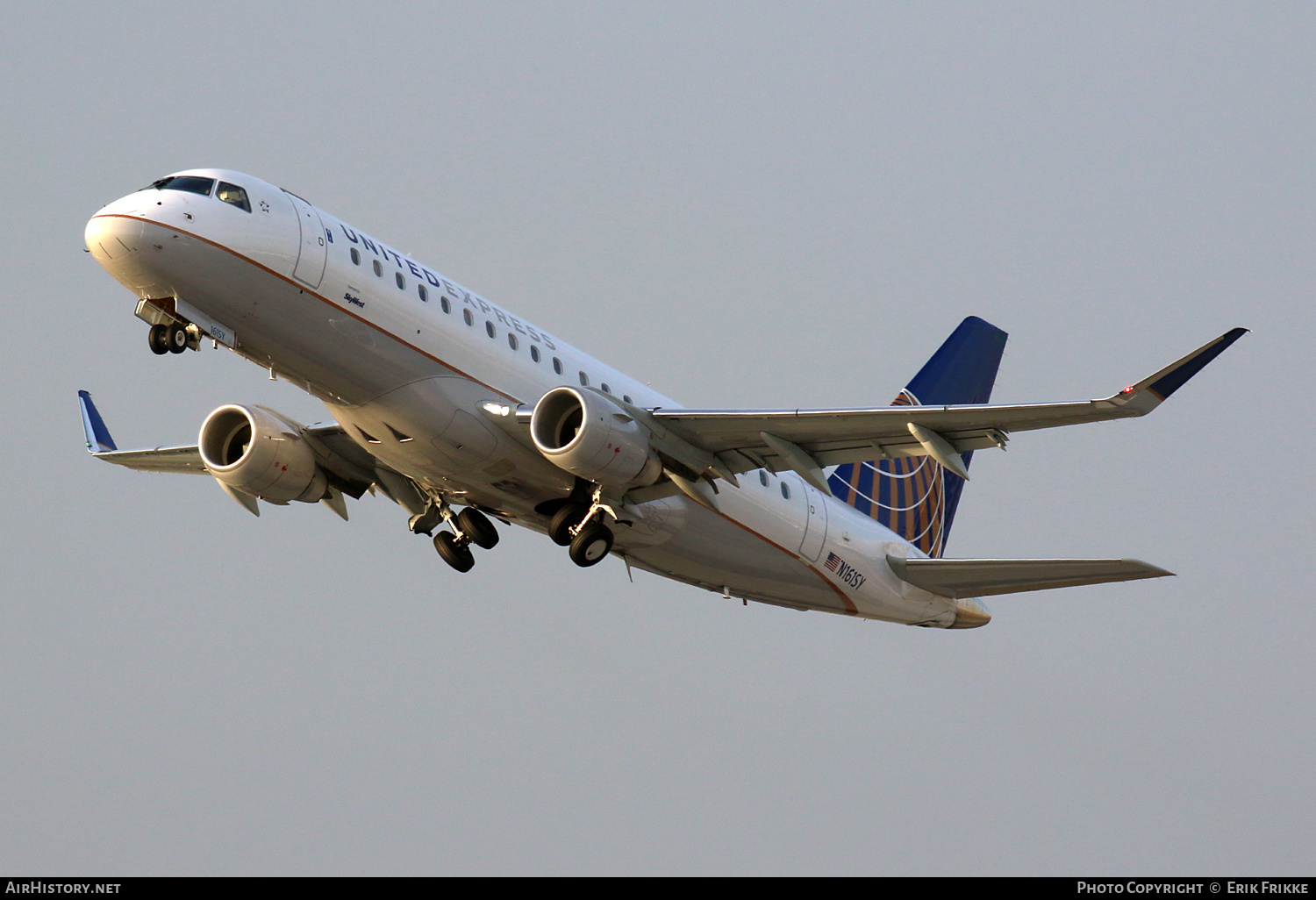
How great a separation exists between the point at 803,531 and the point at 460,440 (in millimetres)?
8109

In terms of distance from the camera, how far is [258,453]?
2652cm

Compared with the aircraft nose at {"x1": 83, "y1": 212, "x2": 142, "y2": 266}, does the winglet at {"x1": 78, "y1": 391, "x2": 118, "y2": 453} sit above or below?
above

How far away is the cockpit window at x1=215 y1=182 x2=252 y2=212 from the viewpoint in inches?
879

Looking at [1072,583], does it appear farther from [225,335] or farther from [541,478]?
[225,335]

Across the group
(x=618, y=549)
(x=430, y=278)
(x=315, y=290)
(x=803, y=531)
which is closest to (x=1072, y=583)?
(x=803, y=531)

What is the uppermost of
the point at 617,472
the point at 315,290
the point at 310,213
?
the point at 310,213

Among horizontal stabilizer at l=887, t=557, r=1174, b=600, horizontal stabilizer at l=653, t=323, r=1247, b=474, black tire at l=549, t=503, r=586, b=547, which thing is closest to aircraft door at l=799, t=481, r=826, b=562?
horizontal stabilizer at l=887, t=557, r=1174, b=600

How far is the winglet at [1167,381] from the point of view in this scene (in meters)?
18.1

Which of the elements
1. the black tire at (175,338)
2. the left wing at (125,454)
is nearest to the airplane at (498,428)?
the black tire at (175,338)

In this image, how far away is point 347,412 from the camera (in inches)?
950

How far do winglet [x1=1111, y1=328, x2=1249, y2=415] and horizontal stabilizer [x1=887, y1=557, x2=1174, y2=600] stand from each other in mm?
4550

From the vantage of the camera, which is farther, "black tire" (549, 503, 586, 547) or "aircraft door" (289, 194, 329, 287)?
"black tire" (549, 503, 586, 547)

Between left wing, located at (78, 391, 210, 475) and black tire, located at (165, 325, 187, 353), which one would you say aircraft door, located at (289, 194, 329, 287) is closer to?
black tire, located at (165, 325, 187, 353)

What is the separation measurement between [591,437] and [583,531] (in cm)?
246
